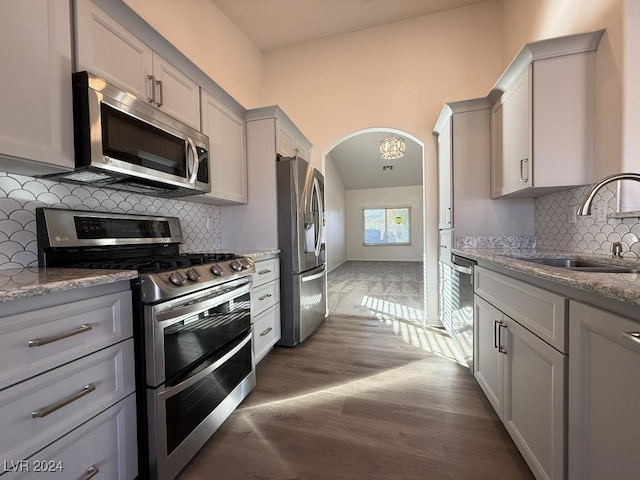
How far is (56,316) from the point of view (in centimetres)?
83

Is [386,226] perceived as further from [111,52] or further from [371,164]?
[111,52]

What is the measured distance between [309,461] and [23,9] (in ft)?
7.18

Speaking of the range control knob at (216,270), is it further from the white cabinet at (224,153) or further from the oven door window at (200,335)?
the white cabinet at (224,153)

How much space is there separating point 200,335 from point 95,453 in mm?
513

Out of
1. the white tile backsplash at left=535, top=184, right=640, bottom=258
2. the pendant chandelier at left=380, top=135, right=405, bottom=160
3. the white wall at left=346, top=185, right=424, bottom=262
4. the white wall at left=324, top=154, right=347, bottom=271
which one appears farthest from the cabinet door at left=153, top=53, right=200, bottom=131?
the white wall at left=346, top=185, right=424, bottom=262

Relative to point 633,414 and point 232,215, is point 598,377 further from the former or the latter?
point 232,215

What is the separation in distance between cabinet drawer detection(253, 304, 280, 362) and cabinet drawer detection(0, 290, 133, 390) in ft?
Answer: 3.59

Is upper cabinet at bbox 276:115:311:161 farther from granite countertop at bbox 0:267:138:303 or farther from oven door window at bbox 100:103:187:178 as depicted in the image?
granite countertop at bbox 0:267:138:303

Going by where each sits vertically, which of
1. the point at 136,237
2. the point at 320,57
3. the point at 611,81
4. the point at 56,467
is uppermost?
the point at 320,57

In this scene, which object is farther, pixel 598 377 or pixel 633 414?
pixel 598 377

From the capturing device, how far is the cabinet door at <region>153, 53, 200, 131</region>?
160cm

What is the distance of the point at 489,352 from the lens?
5.05 ft

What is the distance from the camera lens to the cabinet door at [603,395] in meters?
0.65

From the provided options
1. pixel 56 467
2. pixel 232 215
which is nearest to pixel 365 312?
pixel 232 215
